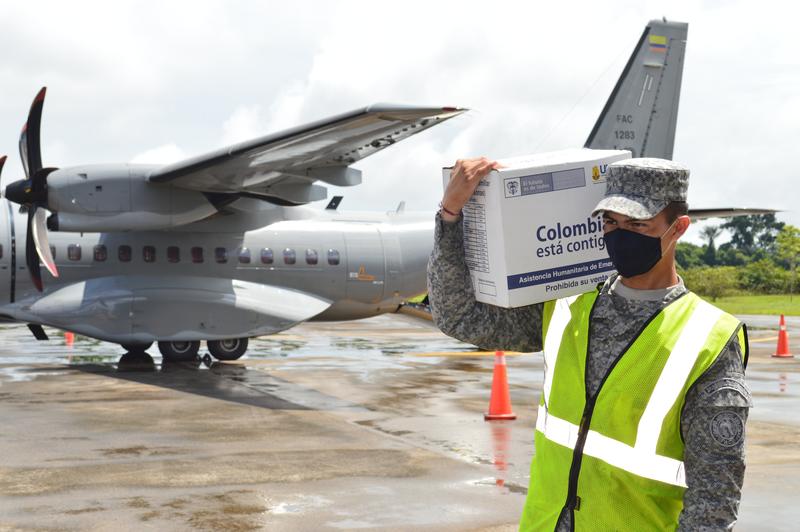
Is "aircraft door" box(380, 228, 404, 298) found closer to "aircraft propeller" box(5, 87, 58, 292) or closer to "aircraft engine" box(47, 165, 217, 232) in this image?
"aircraft engine" box(47, 165, 217, 232)

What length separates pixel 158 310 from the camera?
641 inches

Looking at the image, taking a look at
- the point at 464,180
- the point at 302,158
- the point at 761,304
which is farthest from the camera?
the point at 761,304

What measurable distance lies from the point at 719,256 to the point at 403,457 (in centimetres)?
11466

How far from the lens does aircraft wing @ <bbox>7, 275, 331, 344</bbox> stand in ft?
52.3

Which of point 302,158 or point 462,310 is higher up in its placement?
point 302,158

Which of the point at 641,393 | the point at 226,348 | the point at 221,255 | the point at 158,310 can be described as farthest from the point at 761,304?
the point at 641,393

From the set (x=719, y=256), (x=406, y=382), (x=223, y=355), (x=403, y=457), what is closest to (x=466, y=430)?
(x=403, y=457)

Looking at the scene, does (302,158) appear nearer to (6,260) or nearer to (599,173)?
(6,260)

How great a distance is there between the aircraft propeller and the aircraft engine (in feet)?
1.29

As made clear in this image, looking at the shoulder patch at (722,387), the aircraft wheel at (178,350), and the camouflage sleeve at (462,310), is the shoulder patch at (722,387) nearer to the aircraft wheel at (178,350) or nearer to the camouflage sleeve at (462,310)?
the camouflage sleeve at (462,310)

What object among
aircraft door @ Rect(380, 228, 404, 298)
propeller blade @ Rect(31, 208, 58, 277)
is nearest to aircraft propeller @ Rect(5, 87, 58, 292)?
propeller blade @ Rect(31, 208, 58, 277)

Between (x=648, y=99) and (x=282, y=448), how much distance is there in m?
11.3

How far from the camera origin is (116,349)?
21484 millimetres

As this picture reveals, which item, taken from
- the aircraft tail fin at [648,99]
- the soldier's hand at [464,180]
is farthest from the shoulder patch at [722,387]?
the aircraft tail fin at [648,99]
